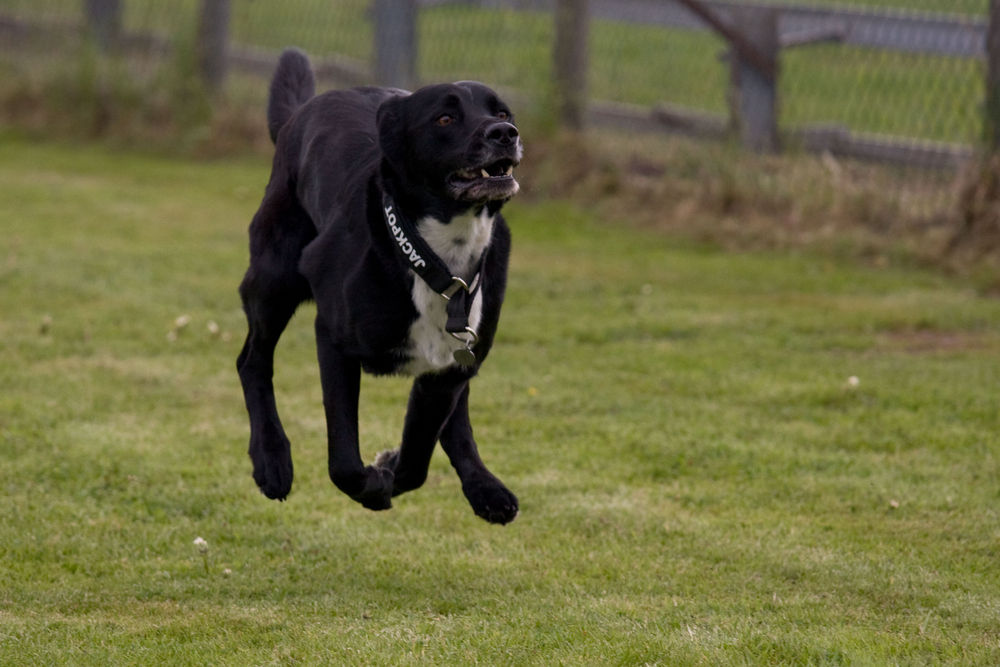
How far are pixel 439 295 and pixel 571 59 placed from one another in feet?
21.8

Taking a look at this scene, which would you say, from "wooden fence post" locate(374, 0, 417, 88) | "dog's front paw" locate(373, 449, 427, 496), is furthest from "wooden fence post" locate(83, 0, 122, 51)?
"dog's front paw" locate(373, 449, 427, 496)

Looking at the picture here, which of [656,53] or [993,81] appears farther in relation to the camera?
[656,53]

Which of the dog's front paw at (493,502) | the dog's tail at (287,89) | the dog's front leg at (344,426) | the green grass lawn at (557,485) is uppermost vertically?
the dog's tail at (287,89)

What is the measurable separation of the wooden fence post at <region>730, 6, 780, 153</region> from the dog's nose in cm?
608

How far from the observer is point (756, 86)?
9.19 meters

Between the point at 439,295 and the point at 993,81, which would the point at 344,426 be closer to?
the point at 439,295

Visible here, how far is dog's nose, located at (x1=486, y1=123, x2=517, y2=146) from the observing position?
10.7ft

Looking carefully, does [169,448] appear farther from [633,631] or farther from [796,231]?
[796,231]

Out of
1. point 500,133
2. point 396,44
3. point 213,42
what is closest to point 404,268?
point 500,133

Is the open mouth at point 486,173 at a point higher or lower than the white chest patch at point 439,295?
higher

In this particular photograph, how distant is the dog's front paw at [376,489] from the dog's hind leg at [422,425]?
11 centimetres

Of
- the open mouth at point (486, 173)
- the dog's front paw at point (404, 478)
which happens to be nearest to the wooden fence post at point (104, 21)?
the dog's front paw at point (404, 478)

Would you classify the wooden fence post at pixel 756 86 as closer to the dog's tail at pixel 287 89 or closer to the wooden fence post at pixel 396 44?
the wooden fence post at pixel 396 44

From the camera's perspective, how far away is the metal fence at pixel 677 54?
329 inches
